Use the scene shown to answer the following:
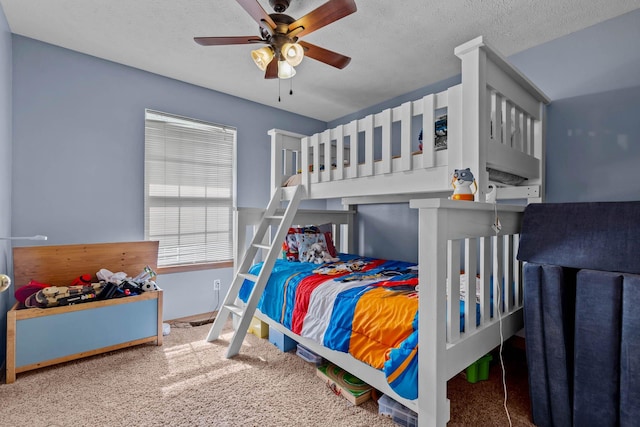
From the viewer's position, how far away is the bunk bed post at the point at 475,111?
4.83ft

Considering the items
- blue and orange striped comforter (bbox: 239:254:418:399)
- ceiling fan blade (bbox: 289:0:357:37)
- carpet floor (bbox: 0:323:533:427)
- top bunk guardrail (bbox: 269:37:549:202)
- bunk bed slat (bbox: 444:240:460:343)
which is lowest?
carpet floor (bbox: 0:323:533:427)

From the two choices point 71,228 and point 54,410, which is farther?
Result: point 71,228

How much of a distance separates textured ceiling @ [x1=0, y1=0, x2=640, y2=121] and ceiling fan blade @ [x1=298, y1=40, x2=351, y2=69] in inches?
12.1

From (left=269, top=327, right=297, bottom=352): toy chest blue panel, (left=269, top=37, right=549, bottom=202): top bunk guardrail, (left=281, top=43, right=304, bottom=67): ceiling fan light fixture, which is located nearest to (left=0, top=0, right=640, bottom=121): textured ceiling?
(left=281, top=43, right=304, bottom=67): ceiling fan light fixture

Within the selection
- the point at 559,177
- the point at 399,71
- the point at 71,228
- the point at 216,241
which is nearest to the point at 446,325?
the point at 559,177

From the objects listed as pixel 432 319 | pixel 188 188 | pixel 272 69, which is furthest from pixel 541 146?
pixel 188 188

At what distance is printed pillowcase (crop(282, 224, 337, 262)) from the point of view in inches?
115

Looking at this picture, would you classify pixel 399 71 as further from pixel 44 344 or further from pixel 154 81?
pixel 44 344

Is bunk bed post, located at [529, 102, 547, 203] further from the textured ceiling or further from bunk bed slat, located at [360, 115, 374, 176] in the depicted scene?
bunk bed slat, located at [360, 115, 374, 176]

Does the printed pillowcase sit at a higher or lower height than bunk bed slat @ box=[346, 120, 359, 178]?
lower

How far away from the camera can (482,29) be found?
85.0 inches

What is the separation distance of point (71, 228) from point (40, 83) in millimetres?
1146

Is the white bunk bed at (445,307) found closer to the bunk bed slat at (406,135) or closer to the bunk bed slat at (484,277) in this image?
the bunk bed slat at (484,277)

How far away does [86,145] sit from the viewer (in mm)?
2561
